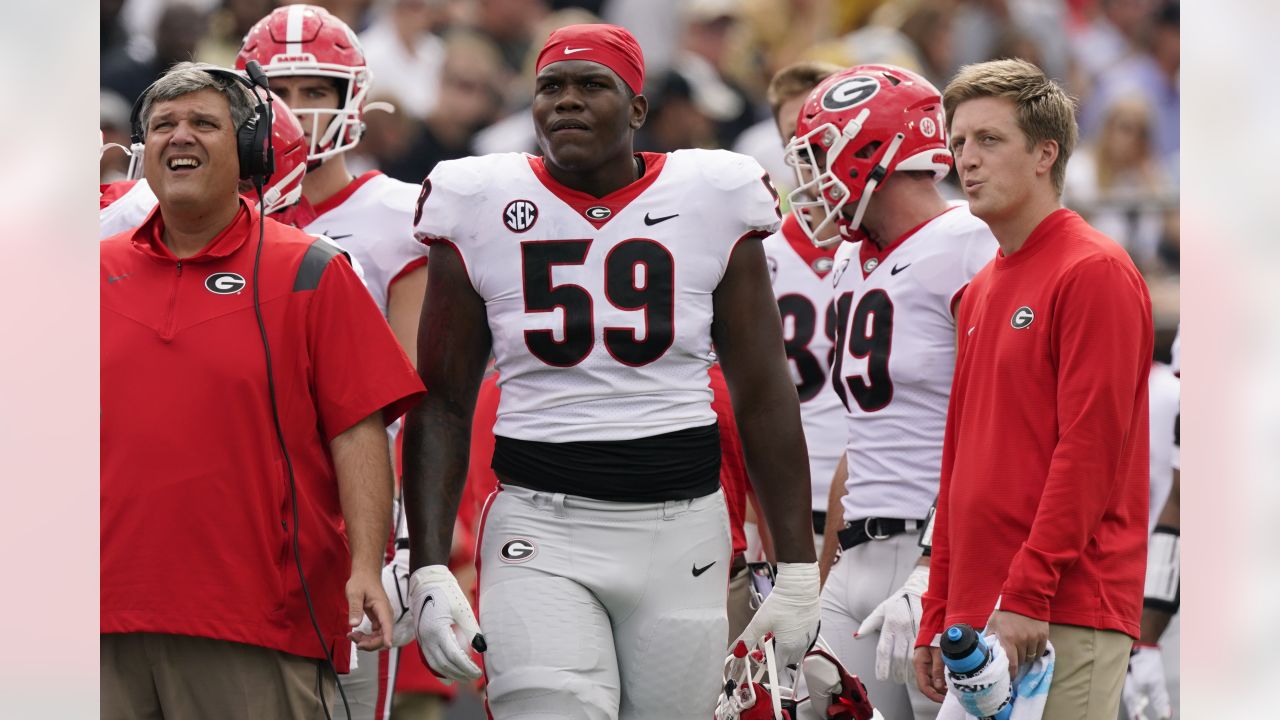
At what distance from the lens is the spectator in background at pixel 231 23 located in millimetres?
9500

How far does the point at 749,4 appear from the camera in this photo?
11.3 m

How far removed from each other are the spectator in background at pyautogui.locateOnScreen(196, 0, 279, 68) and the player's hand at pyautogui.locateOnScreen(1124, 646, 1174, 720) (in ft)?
20.5

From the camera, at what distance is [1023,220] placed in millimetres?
3639

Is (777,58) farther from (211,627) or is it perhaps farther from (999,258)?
(211,627)

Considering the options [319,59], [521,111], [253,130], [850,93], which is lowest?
[253,130]

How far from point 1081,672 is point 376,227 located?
252 cm

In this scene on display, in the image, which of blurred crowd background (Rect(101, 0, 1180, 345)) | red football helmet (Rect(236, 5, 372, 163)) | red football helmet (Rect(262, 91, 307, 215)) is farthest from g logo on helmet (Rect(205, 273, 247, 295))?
blurred crowd background (Rect(101, 0, 1180, 345))

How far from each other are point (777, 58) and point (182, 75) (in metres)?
8.00

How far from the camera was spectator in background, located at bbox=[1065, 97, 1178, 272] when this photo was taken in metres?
10.4

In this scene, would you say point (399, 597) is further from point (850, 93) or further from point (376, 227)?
point (850, 93)

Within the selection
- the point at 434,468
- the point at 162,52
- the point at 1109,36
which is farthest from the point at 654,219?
the point at 1109,36

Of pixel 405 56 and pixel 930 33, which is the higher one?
pixel 930 33

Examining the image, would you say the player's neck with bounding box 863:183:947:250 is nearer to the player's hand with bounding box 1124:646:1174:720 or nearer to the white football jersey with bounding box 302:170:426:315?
the white football jersey with bounding box 302:170:426:315
